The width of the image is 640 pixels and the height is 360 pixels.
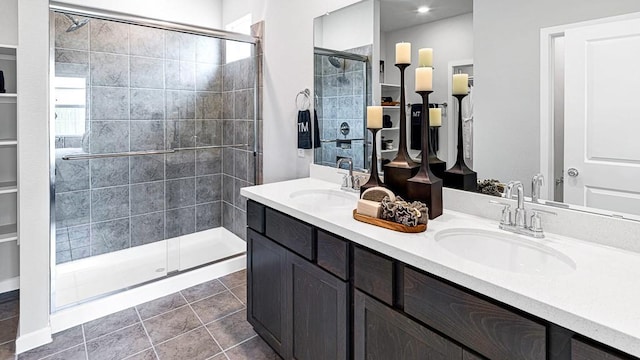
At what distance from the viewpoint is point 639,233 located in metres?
1.15

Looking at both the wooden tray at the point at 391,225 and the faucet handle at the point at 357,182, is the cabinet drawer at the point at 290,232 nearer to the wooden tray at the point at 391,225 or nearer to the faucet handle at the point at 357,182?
the wooden tray at the point at 391,225

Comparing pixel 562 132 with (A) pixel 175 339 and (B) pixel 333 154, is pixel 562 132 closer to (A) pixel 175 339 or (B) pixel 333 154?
(B) pixel 333 154

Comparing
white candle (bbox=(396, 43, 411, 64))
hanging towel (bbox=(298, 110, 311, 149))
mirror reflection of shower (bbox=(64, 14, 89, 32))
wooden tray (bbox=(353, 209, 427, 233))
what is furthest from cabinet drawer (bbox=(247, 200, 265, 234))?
mirror reflection of shower (bbox=(64, 14, 89, 32))

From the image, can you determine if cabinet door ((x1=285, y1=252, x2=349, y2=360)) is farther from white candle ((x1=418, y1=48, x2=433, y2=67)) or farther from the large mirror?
white candle ((x1=418, y1=48, x2=433, y2=67))

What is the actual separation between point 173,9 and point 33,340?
2.84 metres

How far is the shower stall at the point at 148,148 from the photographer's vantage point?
9.23 feet

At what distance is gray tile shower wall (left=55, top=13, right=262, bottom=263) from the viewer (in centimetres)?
290

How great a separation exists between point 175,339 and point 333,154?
4.82 ft

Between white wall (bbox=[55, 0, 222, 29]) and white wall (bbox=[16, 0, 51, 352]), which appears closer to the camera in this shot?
white wall (bbox=[16, 0, 51, 352])

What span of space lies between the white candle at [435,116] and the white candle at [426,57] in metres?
0.22

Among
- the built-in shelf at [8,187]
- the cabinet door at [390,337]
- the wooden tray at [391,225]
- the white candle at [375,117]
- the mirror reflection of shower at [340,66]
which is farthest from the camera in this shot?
the mirror reflection of shower at [340,66]

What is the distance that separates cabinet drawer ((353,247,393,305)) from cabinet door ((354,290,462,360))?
0.03m

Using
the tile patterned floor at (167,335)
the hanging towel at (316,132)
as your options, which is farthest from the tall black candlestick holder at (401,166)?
the tile patterned floor at (167,335)

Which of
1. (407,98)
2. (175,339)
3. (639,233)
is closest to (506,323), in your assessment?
(639,233)
